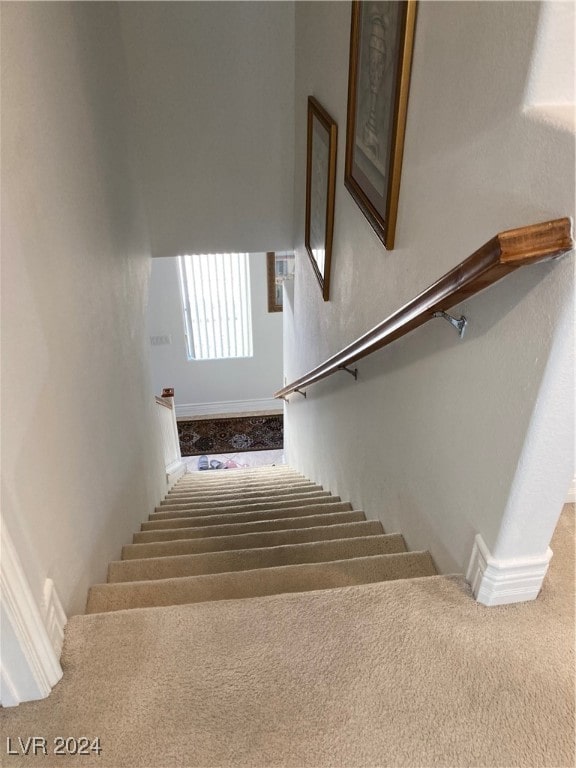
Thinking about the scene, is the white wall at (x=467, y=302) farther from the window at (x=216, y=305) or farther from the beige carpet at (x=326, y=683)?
the window at (x=216, y=305)

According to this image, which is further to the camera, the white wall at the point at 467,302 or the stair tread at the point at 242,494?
the stair tread at the point at 242,494

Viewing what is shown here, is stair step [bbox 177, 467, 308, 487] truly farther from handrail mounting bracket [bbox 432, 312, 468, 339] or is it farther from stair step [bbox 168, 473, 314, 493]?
handrail mounting bracket [bbox 432, 312, 468, 339]

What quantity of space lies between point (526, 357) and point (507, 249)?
0.29 meters

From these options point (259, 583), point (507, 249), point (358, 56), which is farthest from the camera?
point (358, 56)

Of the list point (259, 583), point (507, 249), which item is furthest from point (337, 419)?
point (507, 249)

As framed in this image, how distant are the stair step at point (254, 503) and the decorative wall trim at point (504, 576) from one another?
200 centimetres

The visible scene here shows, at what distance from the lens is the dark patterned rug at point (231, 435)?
7309 millimetres

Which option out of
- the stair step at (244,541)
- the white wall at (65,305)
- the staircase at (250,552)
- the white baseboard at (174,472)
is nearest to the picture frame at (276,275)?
the white baseboard at (174,472)

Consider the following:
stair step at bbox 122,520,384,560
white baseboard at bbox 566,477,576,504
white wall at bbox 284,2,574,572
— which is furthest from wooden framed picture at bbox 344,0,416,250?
stair step at bbox 122,520,384,560

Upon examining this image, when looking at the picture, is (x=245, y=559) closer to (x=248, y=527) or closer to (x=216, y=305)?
(x=248, y=527)

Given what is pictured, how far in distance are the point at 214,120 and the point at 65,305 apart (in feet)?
8.57

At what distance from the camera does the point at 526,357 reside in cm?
119

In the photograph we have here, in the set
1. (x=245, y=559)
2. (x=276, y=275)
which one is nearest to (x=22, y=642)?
(x=245, y=559)

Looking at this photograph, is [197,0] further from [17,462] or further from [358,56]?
[17,462]
